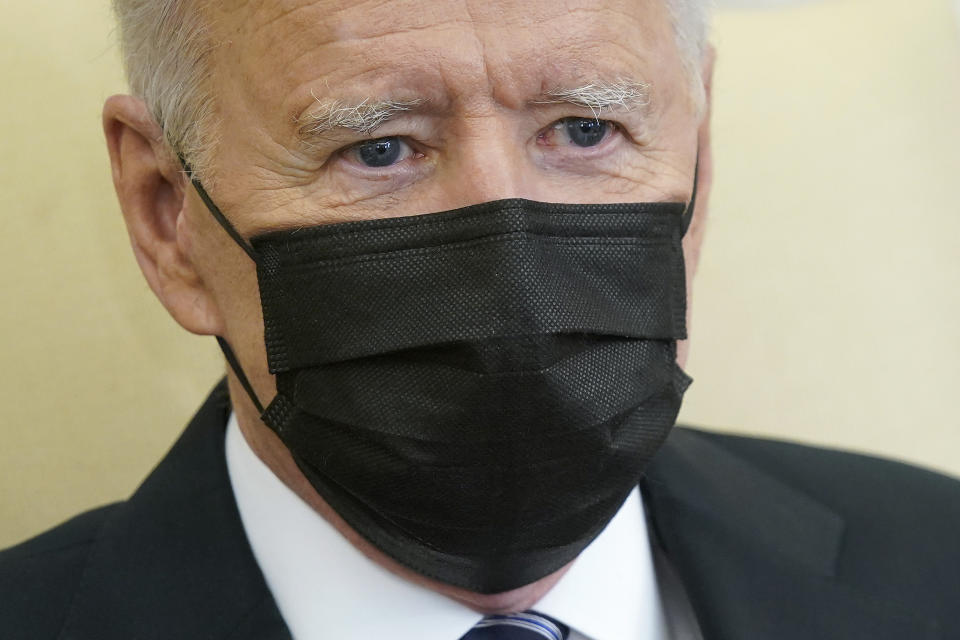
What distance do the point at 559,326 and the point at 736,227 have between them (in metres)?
1.63

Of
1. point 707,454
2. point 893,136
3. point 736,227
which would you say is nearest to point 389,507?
point 707,454

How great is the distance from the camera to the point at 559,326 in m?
1.46

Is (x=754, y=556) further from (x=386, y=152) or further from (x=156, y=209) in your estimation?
(x=156, y=209)

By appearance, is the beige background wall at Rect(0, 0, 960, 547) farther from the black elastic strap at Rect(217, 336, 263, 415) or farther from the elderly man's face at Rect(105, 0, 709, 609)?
the black elastic strap at Rect(217, 336, 263, 415)

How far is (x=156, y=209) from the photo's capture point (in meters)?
1.86

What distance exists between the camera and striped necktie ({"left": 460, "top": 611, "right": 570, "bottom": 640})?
178 cm

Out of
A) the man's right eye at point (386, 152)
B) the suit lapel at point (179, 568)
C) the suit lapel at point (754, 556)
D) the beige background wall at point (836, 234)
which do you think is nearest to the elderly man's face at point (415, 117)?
the man's right eye at point (386, 152)

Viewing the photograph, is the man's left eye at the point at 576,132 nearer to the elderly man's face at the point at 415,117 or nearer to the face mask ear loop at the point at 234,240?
the elderly man's face at the point at 415,117

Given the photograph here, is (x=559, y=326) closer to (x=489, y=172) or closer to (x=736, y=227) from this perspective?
(x=489, y=172)

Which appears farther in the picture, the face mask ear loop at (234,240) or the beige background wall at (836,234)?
the beige background wall at (836,234)

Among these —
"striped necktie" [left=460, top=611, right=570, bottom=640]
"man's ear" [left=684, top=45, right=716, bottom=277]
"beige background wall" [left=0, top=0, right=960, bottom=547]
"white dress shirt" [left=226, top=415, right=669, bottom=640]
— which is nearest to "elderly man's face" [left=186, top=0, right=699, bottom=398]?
"man's ear" [left=684, top=45, right=716, bottom=277]

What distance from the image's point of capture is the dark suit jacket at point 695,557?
5.85 feet

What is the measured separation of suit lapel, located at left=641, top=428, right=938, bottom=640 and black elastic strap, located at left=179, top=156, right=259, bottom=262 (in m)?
0.84

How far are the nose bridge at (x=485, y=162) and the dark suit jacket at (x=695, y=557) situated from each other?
0.69 meters
